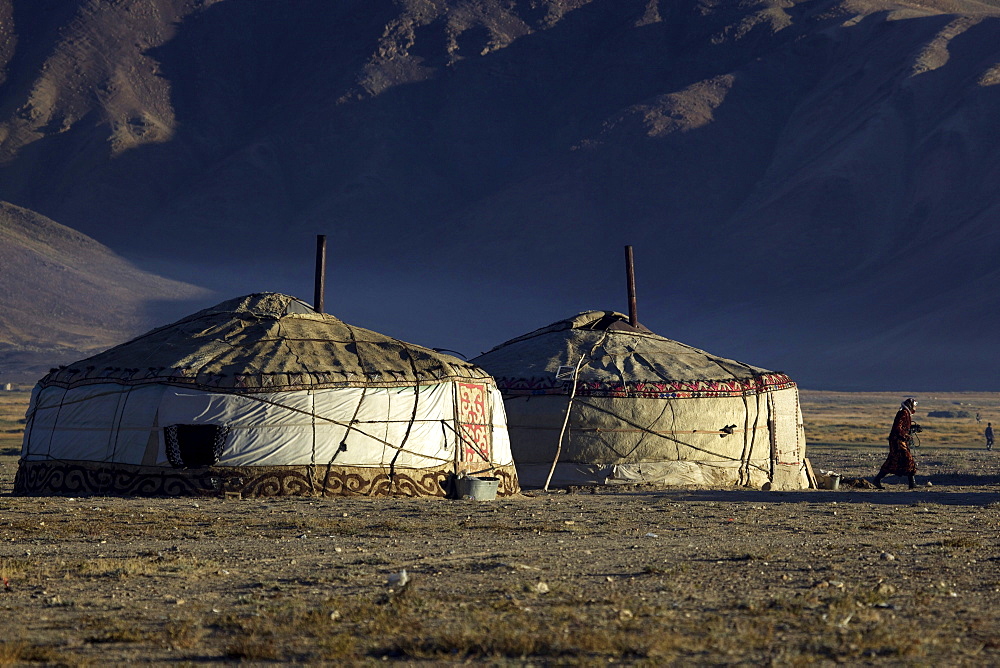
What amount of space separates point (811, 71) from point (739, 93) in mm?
11435

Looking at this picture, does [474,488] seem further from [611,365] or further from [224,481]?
[611,365]

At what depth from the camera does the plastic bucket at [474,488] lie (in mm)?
17625

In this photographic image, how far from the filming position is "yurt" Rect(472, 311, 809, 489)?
20.6m

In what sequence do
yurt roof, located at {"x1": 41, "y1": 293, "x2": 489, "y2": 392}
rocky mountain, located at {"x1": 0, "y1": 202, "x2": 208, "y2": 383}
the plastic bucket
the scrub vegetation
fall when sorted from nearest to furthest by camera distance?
1. the scrub vegetation
2. yurt roof, located at {"x1": 41, "y1": 293, "x2": 489, "y2": 392}
3. the plastic bucket
4. rocky mountain, located at {"x1": 0, "y1": 202, "x2": 208, "y2": 383}

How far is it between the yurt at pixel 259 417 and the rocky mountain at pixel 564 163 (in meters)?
94.0

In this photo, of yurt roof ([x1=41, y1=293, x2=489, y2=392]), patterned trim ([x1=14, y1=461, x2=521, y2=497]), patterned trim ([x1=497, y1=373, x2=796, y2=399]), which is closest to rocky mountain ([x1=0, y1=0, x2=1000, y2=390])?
Answer: patterned trim ([x1=497, y1=373, x2=796, y2=399])

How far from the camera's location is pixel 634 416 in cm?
2072

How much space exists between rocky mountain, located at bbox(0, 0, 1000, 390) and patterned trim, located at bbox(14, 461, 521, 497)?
94466 millimetres

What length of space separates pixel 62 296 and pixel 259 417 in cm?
12379

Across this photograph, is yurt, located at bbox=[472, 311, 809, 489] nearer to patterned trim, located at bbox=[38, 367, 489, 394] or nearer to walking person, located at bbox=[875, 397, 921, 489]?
walking person, located at bbox=[875, 397, 921, 489]

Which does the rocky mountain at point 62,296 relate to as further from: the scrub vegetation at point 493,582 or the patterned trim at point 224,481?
the scrub vegetation at point 493,582

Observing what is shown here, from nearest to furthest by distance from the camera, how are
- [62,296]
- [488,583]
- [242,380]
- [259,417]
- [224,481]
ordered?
1. [488,583]
2. [224,481]
3. [259,417]
4. [242,380]
5. [62,296]

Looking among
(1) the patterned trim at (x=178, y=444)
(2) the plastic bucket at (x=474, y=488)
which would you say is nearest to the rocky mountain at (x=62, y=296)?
(1) the patterned trim at (x=178, y=444)

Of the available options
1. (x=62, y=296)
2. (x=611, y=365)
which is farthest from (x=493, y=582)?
(x=62, y=296)
